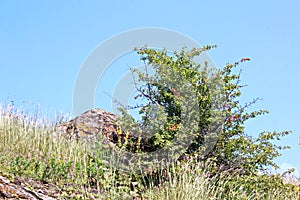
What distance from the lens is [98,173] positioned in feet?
21.4

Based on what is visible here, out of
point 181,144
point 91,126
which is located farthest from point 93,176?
point 91,126

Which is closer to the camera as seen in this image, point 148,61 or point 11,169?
point 11,169

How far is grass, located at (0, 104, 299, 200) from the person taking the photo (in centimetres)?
579

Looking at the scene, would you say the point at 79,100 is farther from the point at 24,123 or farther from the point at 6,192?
the point at 6,192

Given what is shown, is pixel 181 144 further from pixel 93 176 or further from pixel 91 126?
pixel 91 126

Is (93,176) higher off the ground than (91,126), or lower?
lower

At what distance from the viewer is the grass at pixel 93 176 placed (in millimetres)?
5789

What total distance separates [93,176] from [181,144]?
165 centimetres

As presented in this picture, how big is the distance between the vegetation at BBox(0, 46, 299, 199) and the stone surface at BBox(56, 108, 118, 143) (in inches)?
30.0

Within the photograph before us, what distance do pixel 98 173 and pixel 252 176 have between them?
2.74m

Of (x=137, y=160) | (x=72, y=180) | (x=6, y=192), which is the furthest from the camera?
(x=137, y=160)

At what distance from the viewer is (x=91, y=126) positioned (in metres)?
9.51

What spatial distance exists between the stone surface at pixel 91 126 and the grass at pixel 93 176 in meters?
0.32

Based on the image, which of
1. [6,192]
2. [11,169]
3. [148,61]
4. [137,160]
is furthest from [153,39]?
[6,192]
